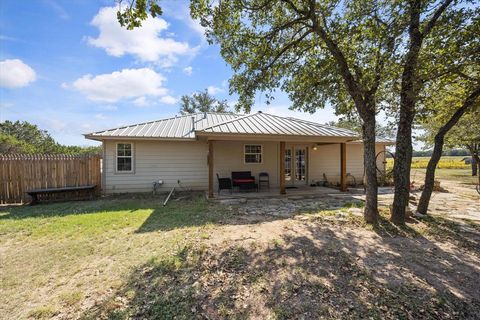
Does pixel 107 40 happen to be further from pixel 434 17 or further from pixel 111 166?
pixel 434 17

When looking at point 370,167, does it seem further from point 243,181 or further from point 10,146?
point 10,146

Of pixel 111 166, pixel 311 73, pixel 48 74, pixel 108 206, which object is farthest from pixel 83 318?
pixel 48 74

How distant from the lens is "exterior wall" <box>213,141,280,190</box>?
11203 mm

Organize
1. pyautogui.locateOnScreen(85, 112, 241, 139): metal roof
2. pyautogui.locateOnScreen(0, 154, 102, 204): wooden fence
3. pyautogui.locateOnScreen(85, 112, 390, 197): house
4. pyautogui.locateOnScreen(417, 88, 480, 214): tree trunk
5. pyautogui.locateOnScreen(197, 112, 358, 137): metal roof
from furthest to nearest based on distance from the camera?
1. pyautogui.locateOnScreen(85, 112, 241, 139): metal roof
2. pyautogui.locateOnScreen(85, 112, 390, 197): house
3. pyautogui.locateOnScreen(197, 112, 358, 137): metal roof
4. pyautogui.locateOnScreen(0, 154, 102, 204): wooden fence
5. pyautogui.locateOnScreen(417, 88, 480, 214): tree trunk

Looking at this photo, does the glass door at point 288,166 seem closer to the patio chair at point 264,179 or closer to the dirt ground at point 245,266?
the patio chair at point 264,179

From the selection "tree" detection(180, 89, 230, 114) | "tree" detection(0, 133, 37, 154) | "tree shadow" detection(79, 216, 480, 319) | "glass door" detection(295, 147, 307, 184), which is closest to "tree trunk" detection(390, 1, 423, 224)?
"tree shadow" detection(79, 216, 480, 319)

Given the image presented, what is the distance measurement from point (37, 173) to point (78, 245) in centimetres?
632

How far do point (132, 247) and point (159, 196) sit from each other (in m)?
5.53

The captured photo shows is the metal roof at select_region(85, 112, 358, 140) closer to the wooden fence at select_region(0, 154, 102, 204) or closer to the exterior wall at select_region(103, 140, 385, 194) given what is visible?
the exterior wall at select_region(103, 140, 385, 194)

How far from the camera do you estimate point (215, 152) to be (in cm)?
1115

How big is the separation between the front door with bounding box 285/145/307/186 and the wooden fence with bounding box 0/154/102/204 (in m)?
9.44

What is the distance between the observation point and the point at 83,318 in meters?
2.52

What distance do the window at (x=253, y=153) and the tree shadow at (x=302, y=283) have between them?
7.23m

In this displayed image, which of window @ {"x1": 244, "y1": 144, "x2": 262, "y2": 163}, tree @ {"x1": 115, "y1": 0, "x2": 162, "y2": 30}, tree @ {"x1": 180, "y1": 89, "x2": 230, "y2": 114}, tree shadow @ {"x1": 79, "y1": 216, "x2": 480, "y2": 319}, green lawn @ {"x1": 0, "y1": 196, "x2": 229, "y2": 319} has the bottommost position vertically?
tree shadow @ {"x1": 79, "y1": 216, "x2": 480, "y2": 319}
